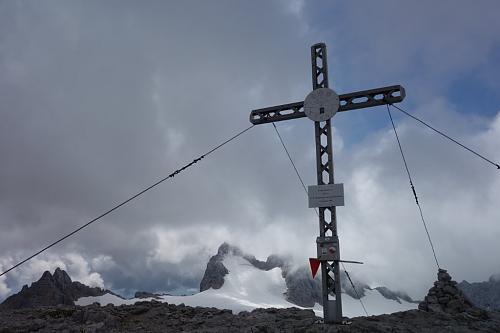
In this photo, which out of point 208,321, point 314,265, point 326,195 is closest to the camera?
point 314,265

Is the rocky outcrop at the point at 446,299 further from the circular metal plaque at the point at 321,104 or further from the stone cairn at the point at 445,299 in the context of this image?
the circular metal plaque at the point at 321,104

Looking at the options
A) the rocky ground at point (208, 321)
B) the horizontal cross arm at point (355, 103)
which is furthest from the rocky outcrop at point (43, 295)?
the horizontal cross arm at point (355, 103)

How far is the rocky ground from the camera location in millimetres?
15414

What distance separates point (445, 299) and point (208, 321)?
11.3 m

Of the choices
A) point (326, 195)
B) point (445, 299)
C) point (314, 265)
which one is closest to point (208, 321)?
point (314, 265)

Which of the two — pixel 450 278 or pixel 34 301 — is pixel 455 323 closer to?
pixel 450 278

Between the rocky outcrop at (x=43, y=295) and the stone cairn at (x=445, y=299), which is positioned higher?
the rocky outcrop at (x=43, y=295)

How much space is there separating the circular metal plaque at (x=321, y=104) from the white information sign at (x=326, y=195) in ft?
10.9

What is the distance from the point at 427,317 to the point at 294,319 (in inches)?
227

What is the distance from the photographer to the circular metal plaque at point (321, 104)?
18188 millimetres

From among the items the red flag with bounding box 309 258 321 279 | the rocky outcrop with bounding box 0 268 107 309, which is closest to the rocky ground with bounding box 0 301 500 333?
the red flag with bounding box 309 258 321 279

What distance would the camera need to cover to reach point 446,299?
1833 centimetres

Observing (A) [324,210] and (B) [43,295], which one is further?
(B) [43,295]

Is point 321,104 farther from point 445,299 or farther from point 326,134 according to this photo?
point 445,299
